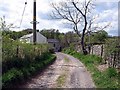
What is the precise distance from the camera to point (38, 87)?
1340cm

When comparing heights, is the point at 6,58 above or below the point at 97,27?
below

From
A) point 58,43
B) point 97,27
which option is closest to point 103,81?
point 97,27

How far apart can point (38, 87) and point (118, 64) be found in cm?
651

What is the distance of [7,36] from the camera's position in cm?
1558

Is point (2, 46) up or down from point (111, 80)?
up

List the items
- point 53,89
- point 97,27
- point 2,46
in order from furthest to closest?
point 97,27 < point 2,46 < point 53,89

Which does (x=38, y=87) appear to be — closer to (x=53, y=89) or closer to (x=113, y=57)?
(x=53, y=89)

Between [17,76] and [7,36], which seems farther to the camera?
[7,36]

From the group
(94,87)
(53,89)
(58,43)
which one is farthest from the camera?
(58,43)

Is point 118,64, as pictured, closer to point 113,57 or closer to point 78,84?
point 113,57

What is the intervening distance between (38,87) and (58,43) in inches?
3620

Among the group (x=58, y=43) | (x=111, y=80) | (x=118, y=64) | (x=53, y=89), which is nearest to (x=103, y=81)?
(x=111, y=80)

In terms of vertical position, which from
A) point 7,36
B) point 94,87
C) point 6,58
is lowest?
point 94,87

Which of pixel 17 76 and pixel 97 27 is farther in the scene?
pixel 97 27
